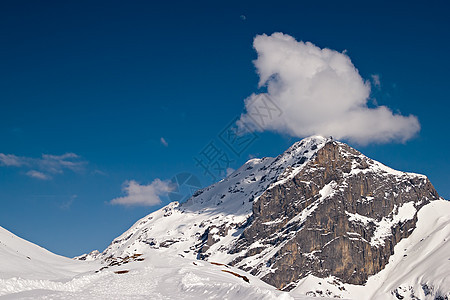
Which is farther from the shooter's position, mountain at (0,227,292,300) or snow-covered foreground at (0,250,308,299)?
mountain at (0,227,292,300)

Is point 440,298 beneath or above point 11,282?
above

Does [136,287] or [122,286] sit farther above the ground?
[136,287]

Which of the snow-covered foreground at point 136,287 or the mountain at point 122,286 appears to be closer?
the snow-covered foreground at point 136,287

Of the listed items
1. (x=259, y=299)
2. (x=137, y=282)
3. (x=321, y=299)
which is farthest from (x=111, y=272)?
(x=259, y=299)

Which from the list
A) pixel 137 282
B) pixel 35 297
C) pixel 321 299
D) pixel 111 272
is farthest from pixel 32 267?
pixel 321 299

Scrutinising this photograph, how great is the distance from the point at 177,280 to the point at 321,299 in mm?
15059

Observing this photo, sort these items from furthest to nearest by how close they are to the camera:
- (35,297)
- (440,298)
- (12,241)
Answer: (440,298) < (12,241) < (35,297)

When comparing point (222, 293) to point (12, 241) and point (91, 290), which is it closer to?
point (91, 290)

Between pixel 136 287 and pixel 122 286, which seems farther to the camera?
pixel 122 286

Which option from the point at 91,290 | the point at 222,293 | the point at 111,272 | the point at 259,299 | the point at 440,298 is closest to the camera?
the point at 259,299

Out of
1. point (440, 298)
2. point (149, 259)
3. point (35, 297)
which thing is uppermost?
point (440, 298)

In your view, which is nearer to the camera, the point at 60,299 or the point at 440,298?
the point at 60,299

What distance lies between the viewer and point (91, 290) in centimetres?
3797

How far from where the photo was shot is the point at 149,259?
228 ft
